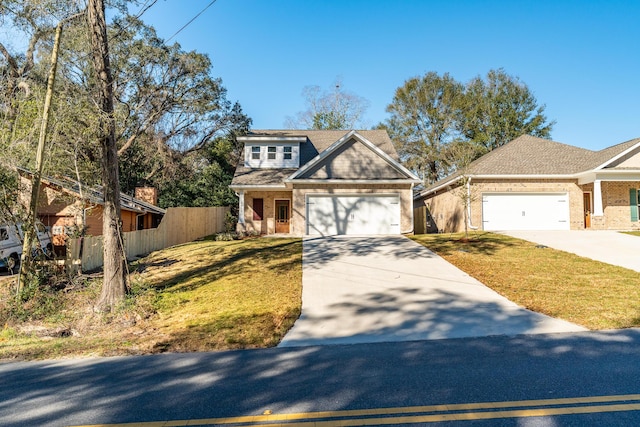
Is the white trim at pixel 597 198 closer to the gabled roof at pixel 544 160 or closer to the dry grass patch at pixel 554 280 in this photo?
the gabled roof at pixel 544 160

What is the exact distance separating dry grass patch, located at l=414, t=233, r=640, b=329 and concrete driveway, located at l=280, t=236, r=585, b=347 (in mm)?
509

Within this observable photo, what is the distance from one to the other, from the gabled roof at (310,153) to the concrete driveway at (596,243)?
621cm

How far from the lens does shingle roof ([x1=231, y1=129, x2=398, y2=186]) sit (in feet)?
65.1

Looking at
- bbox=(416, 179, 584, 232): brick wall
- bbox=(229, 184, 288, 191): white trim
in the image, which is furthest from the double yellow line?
bbox=(229, 184, 288, 191): white trim

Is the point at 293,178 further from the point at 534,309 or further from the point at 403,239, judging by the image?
the point at 534,309

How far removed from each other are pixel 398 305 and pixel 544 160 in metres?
16.4

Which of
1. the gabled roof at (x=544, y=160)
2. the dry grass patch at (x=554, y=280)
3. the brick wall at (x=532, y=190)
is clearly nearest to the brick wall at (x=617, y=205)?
the brick wall at (x=532, y=190)

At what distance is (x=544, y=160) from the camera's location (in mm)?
19281

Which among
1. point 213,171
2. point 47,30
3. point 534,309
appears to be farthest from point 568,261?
point 213,171

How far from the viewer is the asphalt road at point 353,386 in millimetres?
3363

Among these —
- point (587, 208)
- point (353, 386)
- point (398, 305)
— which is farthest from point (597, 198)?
point (353, 386)

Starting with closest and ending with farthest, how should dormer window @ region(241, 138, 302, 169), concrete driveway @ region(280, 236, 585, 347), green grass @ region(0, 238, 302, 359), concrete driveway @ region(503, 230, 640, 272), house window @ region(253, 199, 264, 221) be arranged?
1. green grass @ region(0, 238, 302, 359)
2. concrete driveway @ region(280, 236, 585, 347)
3. concrete driveway @ region(503, 230, 640, 272)
4. house window @ region(253, 199, 264, 221)
5. dormer window @ region(241, 138, 302, 169)

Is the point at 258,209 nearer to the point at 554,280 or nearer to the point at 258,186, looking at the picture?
the point at 258,186

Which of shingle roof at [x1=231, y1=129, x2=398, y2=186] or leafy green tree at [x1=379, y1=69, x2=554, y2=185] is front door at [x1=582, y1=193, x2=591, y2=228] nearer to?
shingle roof at [x1=231, y1=129, x2=398, y2=186]
